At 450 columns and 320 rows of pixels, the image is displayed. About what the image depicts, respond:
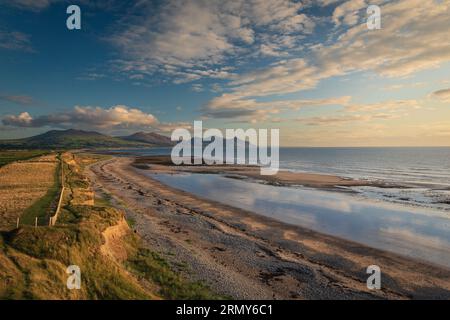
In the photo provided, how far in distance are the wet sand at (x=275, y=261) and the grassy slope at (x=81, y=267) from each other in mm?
2060

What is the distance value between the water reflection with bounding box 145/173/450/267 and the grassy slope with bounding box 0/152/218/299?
67.5 feet

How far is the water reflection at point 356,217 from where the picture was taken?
28.2m

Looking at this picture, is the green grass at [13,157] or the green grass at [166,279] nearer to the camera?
the green grass at [166,279]

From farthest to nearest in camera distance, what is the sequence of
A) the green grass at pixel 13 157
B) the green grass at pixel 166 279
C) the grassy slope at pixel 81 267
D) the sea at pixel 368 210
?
the green grass at pixel 13 157 → the sea at pixel 368 210 → the green grass at pixel 166 279 → the grassy slope at pixel 81 267

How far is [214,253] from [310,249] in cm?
915

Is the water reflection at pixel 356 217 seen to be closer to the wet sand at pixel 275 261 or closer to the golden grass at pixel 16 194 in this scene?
the wet sand at pixel 275 261

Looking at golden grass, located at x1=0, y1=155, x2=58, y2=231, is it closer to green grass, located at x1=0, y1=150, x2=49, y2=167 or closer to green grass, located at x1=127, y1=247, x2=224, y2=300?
green grass, located at x1=127, y1=247, x2=224, y2=300

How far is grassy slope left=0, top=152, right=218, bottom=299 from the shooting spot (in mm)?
13828

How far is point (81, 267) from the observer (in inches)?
639

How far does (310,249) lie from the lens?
26281 mm

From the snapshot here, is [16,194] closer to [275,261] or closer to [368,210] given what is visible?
[275,261]

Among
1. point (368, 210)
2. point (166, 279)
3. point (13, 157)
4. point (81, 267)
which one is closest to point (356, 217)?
point (368, 210)

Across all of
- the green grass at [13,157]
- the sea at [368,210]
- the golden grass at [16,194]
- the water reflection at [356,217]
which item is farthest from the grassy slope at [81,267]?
the green grass at [13,157]
